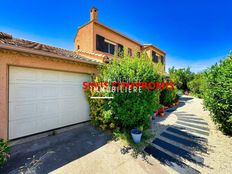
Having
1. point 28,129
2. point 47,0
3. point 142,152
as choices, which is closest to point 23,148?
point 28,129

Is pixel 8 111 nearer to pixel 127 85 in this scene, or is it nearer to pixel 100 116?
pixel 100 116

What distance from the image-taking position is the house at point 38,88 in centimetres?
425

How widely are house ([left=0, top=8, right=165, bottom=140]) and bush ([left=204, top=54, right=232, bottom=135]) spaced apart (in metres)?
4.32

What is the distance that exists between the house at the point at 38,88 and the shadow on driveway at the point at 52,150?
29.2 inches

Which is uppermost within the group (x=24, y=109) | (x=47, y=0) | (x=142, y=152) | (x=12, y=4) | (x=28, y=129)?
(x=47, y=0)

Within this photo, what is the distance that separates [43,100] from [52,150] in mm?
2241

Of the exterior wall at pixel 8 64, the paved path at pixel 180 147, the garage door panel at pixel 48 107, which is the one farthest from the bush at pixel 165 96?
the exterior wall at pixel 8 64

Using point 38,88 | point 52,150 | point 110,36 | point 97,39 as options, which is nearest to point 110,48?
point 110,36

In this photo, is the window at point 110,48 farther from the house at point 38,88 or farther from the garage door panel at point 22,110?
the garage door panel at point 22,110

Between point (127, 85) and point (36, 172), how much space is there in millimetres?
4087

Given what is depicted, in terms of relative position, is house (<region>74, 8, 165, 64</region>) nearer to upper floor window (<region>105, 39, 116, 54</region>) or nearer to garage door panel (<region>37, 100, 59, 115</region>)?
upper floor window (<region>105, 39, 116, 54</region>)

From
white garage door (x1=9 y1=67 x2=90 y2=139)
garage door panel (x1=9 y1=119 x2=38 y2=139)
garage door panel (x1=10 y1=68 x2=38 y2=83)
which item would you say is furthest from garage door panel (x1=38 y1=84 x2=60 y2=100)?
garage door panel (x1=9 y1=119 x2=38 y2=139)

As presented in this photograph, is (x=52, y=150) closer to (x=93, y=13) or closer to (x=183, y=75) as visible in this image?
(x=93, y=13)

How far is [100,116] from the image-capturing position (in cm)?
605
